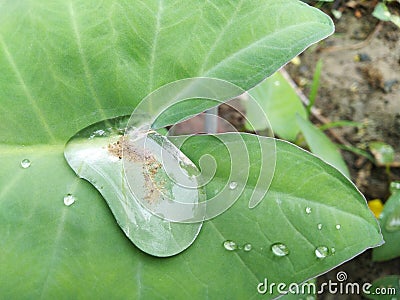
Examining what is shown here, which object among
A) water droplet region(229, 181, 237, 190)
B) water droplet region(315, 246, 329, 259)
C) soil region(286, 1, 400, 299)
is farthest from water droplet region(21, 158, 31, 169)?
soil region(286, 1, 400, 299)

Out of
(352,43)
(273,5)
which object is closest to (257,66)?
(273,5)

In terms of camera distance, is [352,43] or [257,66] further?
[352,43]

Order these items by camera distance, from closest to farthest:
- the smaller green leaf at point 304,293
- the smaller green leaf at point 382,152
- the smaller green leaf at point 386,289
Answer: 1. the smaller green leaf at point 304,293
2. the smaller green leaf at point 386,289
3. the smaller green leaf at point 382,152

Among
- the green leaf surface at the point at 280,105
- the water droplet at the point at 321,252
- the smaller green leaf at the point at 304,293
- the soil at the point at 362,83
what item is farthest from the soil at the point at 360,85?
the water droplet at the point at 321,252

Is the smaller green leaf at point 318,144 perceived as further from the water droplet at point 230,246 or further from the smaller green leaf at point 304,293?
the water droplet at point 230,246

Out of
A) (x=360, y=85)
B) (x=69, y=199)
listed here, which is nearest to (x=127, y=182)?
(x=69, y=199)

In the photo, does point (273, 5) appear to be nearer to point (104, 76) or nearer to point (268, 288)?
point (104, 76)

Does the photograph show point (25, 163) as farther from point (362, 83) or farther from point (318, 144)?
point (362, 83)
